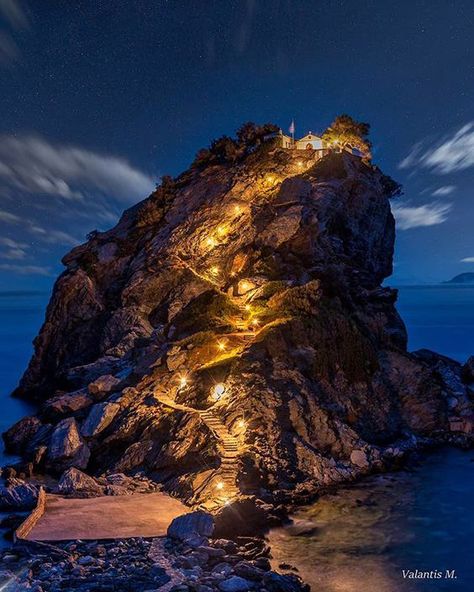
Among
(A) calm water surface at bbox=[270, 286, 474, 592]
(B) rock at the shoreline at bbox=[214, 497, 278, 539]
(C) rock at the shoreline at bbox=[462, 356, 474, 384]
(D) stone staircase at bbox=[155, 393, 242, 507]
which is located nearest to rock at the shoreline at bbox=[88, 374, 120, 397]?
(D) stone staircase at bbox=[155, 393, 242, 507]

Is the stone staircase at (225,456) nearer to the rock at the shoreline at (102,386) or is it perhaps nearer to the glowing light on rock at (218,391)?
the glowing light on rock at (218,391)

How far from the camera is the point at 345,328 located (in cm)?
3647

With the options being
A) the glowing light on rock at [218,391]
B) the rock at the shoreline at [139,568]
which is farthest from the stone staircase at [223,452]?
the rock at the shoreline at [139,568]

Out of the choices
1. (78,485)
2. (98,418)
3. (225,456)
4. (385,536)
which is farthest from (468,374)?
(78,485)

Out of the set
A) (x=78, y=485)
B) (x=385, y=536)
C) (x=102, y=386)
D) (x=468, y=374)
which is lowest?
(x=385, y=536)

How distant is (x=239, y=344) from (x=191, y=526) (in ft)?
56.8

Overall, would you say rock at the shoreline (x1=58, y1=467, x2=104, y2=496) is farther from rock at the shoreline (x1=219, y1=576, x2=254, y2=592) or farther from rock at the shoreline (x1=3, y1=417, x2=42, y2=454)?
rock at the shoreline (x1=3, y1=417, x2=42, y2=454)

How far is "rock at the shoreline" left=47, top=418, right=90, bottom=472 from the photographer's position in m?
28.6

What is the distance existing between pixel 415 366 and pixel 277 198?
2407 cm

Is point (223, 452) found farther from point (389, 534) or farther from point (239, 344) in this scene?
point (239, 344)

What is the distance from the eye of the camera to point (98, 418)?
102ft

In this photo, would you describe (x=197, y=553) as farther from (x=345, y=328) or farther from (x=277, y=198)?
(x=277, y=198)

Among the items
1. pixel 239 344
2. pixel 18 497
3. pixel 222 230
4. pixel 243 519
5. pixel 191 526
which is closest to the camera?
pixel 191 526

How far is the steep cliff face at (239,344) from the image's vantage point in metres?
28.1
